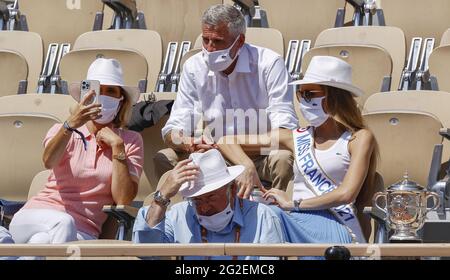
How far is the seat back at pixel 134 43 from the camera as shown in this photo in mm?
7461

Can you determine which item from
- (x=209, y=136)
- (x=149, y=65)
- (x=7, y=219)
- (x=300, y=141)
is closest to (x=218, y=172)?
(x=300, y=141)

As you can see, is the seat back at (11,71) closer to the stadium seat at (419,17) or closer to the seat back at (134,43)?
the seat back at (134,43)

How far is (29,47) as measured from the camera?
7836 mm

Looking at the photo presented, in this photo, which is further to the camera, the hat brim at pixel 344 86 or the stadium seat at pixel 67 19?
the stadium seat at pixel 67 19

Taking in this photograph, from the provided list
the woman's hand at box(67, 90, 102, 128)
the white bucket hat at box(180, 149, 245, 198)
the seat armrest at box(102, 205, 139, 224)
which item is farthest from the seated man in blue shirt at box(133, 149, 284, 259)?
the woman's hand at box(67, 90, 102, 128)

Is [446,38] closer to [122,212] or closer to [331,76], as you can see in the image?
[331,76]

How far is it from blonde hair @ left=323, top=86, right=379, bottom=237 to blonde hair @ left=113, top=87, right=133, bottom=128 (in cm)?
102

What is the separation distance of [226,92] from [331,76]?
2.53ft

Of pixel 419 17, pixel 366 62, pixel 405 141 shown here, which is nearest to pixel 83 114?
pixel 405 141

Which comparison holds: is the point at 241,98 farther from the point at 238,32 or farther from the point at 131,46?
the point at 131,46

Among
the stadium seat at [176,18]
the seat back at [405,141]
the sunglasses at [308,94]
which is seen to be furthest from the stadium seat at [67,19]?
the sunglasses at [308,94]

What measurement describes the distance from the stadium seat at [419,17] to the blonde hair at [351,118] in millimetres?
2148
